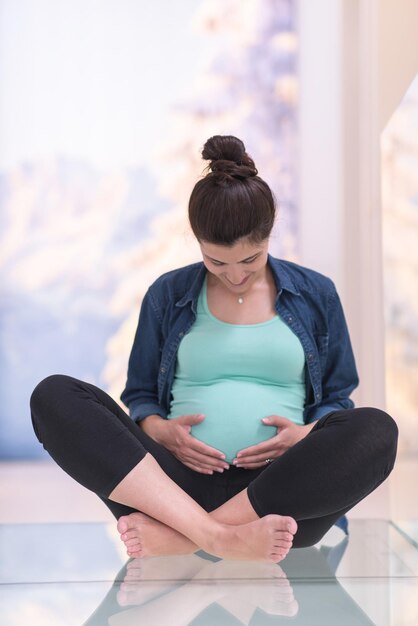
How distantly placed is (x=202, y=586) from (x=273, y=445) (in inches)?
13.0

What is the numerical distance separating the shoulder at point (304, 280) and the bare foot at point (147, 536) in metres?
0.62

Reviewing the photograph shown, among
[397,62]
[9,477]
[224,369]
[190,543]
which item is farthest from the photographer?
[9,477]

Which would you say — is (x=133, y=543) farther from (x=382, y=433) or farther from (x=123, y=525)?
(x=382, y=433)

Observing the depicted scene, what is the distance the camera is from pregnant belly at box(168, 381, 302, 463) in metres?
1.94

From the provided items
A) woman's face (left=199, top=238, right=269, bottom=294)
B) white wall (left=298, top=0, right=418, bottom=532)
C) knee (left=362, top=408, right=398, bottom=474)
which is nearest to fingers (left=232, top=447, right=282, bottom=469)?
knee (left=362, top=408, right=398, bottom=474)

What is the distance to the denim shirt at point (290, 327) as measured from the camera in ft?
6.69

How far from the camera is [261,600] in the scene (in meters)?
1.63

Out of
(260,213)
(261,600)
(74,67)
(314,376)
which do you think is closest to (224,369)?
(314,376)

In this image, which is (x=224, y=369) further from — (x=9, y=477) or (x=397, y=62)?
(x=9, y=477)

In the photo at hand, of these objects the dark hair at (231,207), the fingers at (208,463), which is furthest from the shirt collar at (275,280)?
the fingers at (208,463)

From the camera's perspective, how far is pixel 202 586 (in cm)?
170

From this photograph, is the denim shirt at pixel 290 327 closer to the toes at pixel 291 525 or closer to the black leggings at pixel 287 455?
the black leggings at pixel 287 455

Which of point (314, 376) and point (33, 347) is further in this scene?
point (33, 347)

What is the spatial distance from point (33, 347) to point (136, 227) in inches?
25.1
